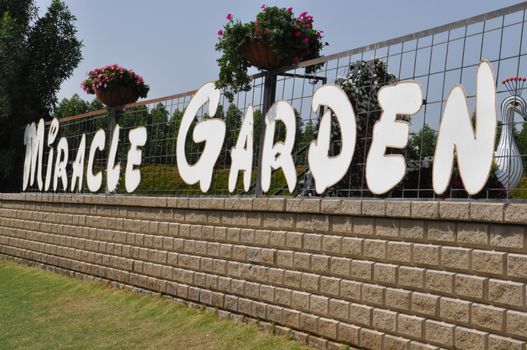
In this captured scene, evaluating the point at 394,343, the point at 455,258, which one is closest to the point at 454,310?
the point at 455,258

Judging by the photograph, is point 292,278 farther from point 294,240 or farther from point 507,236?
point 507,236

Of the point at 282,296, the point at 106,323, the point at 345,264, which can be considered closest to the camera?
the point at 345,264

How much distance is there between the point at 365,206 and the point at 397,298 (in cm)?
94

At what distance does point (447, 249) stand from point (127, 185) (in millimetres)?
6932

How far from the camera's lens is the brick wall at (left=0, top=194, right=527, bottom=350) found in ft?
18.4

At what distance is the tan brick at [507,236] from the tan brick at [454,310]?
578 mm

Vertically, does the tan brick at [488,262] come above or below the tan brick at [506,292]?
above

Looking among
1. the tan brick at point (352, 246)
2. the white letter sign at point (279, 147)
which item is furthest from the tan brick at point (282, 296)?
the white letter sign at point (279, 147)

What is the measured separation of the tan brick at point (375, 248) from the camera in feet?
21.6

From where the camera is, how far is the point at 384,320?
6.50 meters

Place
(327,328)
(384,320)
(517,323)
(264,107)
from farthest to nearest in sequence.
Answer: (264,107)
(327,328)
(384,320)
(517,323)

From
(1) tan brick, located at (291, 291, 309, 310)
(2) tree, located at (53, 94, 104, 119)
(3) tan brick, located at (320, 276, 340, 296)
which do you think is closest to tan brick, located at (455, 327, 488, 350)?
(3) tan brick, located at (320, 276, 340, 296)

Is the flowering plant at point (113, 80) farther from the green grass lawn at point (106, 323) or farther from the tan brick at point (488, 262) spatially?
the tan brick at point (488, 262)

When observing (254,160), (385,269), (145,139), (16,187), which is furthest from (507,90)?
(16,187)
